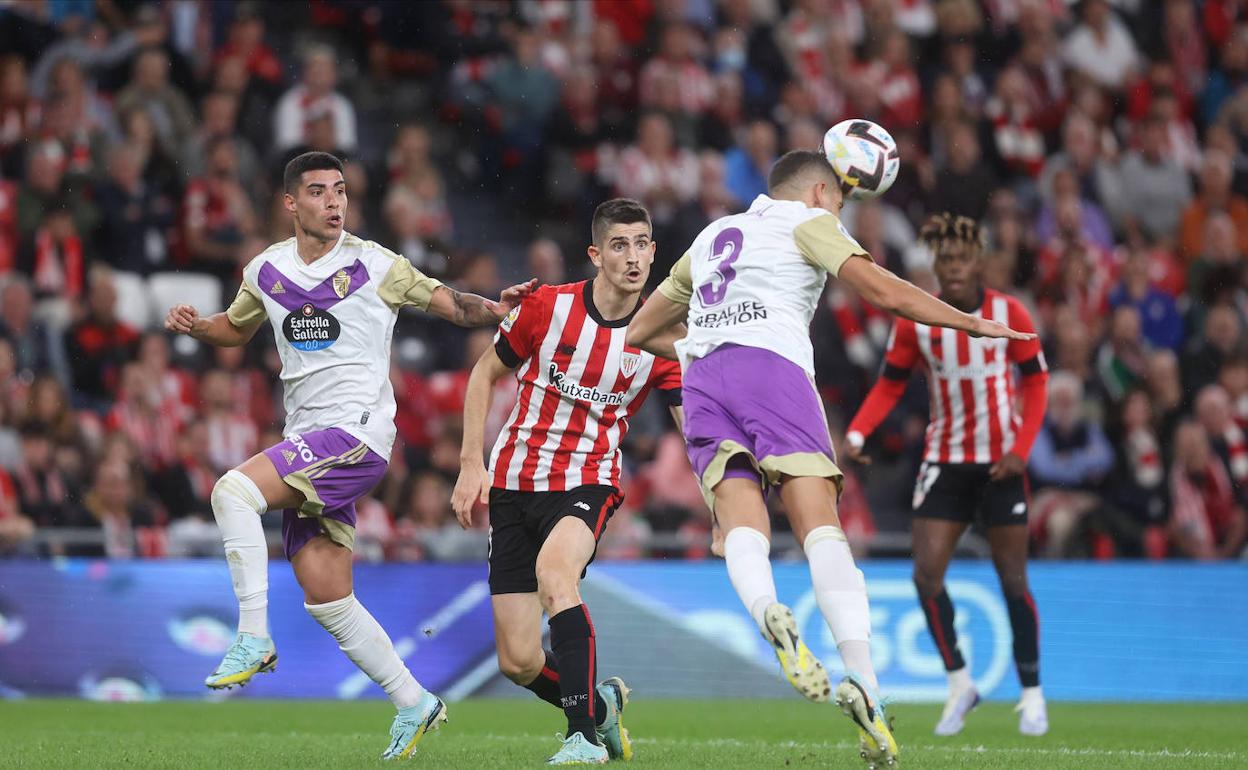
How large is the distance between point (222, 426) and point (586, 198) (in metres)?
4.75

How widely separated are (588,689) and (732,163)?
1110 centimetres

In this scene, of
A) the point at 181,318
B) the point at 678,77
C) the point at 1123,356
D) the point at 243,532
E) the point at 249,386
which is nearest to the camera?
the point at 243,532

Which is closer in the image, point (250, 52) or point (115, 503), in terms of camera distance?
point (115, 503)

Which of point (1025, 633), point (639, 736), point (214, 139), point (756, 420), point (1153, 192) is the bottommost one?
point (639, 736)

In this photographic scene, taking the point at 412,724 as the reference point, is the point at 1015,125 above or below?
above

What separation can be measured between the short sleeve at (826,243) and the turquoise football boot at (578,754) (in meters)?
2.19

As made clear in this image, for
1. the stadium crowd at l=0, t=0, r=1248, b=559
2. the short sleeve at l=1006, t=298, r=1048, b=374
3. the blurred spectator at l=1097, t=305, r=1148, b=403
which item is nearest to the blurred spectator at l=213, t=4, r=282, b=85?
the stadium crowd at l=0, t=0, r=1248, b=559

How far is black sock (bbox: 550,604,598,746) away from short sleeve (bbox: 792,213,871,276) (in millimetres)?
1827

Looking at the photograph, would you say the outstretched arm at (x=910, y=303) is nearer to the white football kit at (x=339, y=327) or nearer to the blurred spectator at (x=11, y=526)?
the white football kit at (x=339, y=327)

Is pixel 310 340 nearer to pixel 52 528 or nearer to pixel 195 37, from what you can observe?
pixel 52 528

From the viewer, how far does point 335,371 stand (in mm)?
7902

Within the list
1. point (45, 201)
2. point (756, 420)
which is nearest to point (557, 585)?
point (756, 420)

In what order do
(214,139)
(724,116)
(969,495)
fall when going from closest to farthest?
(969,495) < (214,139) < (724,116)

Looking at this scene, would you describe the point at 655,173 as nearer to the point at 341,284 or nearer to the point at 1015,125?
the point at 1015,125
